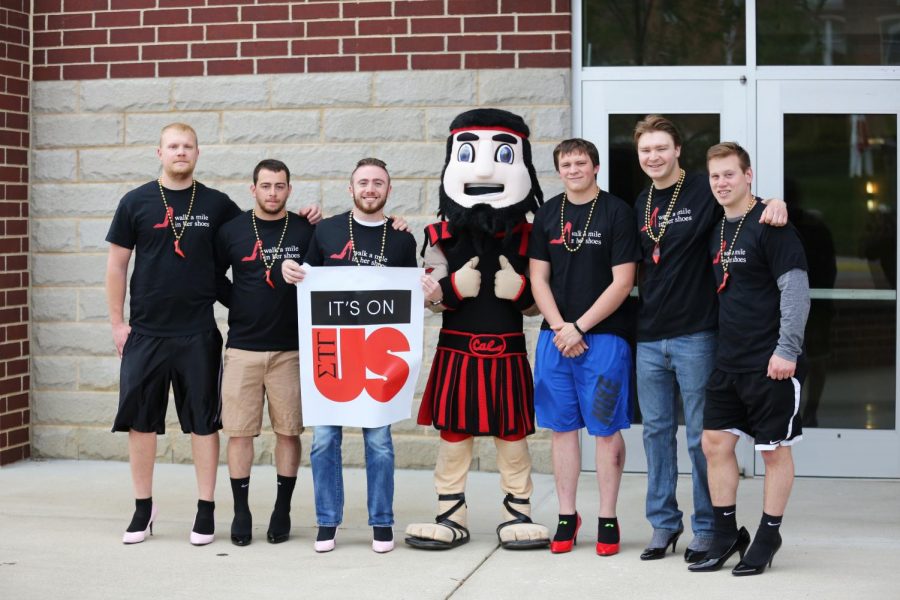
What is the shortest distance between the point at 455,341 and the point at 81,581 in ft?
6.34

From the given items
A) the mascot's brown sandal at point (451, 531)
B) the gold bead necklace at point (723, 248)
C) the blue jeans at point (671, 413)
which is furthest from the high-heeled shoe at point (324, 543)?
the gold bead necklace at point (723, 248)

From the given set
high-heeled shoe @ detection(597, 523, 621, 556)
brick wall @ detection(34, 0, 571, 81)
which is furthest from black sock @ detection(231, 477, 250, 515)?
brick wall @ detection(34, 0, 571, 81)

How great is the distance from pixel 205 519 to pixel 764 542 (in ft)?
8.30

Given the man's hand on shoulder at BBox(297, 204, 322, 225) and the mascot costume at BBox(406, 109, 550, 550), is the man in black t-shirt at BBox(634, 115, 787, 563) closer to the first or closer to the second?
the mascot costume at BBox(406, 109, 550, 550)

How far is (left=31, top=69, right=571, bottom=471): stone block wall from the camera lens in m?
7.45

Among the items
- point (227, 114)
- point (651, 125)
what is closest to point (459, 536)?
point (651, 125)

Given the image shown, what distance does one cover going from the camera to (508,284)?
5.50 m

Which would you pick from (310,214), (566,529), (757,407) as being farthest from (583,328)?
(310,214)

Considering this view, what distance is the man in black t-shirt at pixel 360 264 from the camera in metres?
5.47

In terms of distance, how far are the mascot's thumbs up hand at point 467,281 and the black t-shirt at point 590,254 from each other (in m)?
0.32

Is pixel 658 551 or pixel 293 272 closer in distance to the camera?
pixel 658 551

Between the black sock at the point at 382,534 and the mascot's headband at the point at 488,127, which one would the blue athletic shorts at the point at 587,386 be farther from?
the mascot's headband at the point at 488,127

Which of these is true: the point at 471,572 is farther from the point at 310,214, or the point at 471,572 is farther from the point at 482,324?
the point at 310,214

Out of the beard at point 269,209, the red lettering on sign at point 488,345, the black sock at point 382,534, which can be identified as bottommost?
the black sock at point 382,534
